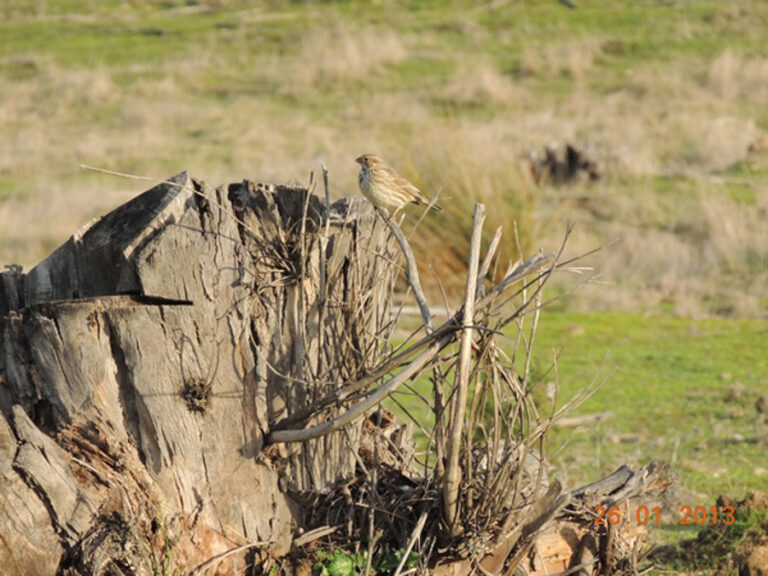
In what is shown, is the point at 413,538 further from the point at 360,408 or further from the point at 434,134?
the point at 434,134

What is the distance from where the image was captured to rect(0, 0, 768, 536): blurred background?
10.5m

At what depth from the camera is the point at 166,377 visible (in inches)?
159

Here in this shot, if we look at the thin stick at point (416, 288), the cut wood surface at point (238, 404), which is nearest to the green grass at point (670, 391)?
the cut wood surface at point (238, 404)

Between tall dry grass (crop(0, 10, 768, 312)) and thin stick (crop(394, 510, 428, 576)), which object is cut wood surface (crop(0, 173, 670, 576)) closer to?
thin stick (crop(394, 510, 428, 576))

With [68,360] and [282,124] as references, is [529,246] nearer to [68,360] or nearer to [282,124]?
[68,360]

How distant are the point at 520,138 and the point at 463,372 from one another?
17302 mm

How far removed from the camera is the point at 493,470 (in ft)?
13.6

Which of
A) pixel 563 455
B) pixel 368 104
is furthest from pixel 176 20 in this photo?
pixel 563 455

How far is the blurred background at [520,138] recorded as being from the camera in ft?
34.5

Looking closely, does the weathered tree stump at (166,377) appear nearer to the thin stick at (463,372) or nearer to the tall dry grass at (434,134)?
the thin stick at (463,372)
